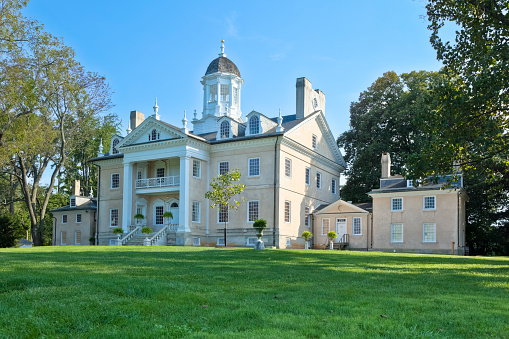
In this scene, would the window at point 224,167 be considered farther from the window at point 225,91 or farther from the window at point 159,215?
the window at point 225,91

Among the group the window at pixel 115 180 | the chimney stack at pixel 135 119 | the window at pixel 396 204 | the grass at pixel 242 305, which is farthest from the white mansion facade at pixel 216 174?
the grass at pixel 242 305

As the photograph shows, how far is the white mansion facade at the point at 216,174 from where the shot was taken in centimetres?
3309

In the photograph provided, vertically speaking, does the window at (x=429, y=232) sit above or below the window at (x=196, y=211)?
below

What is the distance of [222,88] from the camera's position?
4119 centimetres

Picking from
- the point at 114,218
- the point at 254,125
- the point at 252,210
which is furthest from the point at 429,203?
the point at 114,218

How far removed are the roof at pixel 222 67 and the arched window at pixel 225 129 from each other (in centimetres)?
669

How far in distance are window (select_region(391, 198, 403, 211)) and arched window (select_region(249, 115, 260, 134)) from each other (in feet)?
36.0

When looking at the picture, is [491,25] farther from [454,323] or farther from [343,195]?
[343,195]

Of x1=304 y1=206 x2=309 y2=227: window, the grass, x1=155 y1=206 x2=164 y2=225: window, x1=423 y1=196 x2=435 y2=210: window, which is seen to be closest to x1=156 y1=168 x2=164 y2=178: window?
x1=155 y1=206 x2=164 y2=225: window

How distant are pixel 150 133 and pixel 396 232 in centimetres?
1908

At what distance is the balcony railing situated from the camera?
3522 cm

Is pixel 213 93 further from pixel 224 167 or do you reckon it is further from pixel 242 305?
pixel 242 305

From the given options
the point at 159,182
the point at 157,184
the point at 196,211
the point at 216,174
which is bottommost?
the point at 196,211

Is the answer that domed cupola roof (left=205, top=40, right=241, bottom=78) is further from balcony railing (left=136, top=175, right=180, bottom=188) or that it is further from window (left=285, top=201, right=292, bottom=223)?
window (left=285, top=201, right=292, bottom=223)
